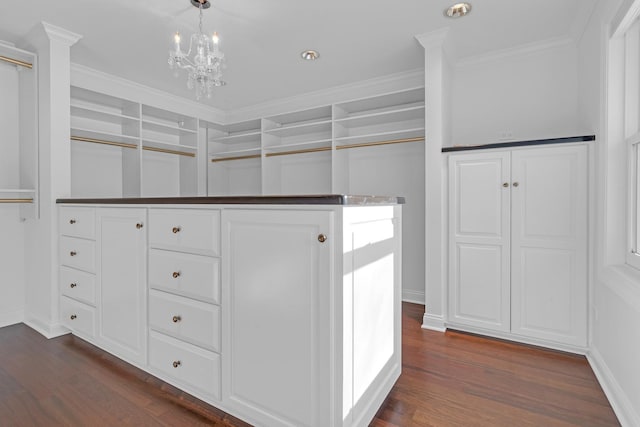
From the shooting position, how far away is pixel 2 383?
1.84 metres

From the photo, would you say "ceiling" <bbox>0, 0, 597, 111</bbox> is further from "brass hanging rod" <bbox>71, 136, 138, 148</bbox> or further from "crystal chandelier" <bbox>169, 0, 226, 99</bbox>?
"brass hanging rod" <bbox>71, 136, 138, 148</bbox>

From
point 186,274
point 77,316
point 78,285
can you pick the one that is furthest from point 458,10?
point 77,316

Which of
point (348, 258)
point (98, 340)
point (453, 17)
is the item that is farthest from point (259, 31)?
point (98, 340)

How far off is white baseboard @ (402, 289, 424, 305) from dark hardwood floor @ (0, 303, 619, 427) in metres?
1.06

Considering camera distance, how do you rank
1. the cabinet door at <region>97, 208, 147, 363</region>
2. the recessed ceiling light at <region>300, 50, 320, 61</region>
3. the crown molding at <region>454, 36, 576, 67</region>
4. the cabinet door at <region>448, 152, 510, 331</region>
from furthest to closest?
the recessed ceiling light at <region>300, 50, 320, 61</region> → the crown molding at <region>454, 36, 576, 67</region> → the cabinet door at <region>448, 152, 510, 331</region> → the cabinet door at <region>97, 208, 147, 363</region>

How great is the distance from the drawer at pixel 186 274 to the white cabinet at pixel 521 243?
1.90 meters

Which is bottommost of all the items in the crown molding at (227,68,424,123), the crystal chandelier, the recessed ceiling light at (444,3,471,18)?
the crystal chandelier

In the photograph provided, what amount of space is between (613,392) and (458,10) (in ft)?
7.97

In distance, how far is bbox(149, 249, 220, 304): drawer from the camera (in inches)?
59.7

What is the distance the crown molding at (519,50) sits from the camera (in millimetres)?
2648

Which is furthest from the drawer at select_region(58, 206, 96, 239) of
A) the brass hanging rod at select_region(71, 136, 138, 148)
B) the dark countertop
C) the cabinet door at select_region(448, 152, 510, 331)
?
the cabinet door at select_region(448, 152, 510, 331)

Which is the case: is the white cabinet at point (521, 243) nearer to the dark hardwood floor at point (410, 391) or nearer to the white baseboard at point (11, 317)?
the dark hardwood floor at point (410, 391)

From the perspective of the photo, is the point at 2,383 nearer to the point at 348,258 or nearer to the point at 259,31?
the point at 348,258

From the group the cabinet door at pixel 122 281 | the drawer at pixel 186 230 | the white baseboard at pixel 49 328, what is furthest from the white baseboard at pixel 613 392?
the white baseboard at pixel 49 328
